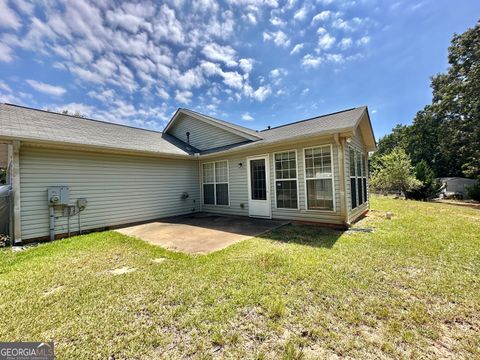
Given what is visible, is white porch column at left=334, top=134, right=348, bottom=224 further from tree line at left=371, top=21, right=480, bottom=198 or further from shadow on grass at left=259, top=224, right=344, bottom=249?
tree line at left=371, top=21, right=480, bottom=198

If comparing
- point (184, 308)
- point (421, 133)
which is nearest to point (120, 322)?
point (184, 308)

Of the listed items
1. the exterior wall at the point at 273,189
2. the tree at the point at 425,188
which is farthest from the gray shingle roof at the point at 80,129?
the tree at the point at 425,188

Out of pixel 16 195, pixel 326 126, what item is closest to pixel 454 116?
pixel 326 126

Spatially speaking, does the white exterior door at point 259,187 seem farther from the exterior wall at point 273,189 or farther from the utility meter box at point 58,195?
the utility meter box at point 58,195

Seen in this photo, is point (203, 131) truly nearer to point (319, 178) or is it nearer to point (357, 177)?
point (319, 178)

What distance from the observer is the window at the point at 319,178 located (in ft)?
20.2

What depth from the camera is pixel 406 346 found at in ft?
5.82

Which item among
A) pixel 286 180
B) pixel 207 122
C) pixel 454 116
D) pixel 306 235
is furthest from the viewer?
pixel 454 116

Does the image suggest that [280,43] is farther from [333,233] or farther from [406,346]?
[406,346]

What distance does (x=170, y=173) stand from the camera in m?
8.61

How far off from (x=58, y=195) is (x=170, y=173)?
3.70 metres

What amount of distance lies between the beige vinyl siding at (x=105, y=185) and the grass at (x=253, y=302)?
1.51 metres

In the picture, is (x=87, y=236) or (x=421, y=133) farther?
(x=421, y=133)

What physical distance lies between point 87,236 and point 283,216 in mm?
5986
